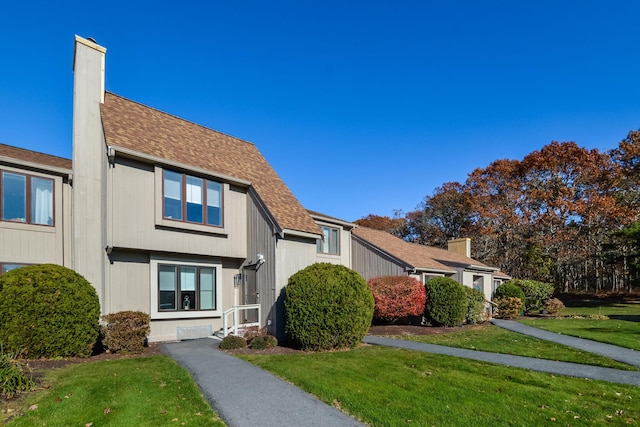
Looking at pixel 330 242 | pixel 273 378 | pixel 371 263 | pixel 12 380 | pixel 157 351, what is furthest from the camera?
pixel 371 263

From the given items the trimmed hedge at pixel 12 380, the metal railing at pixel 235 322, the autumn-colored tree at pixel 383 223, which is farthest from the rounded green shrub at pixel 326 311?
the autumn-colored tree at pixel 383 223

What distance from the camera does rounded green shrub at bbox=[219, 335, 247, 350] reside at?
11641 mm

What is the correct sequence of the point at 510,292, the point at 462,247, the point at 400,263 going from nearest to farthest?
the point at 400,263
the point at 510,292
the point at 462,247

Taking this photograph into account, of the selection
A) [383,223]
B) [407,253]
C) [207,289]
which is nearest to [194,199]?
[207,289]

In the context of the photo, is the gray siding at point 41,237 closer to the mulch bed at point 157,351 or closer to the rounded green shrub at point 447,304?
the mulch bed at point 157,351

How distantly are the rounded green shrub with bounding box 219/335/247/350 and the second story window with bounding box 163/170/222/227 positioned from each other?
14.0 ft

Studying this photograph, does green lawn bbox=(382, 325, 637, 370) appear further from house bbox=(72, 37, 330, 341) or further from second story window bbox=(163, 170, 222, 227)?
second story window bbox=(163, 170, 222, 227)

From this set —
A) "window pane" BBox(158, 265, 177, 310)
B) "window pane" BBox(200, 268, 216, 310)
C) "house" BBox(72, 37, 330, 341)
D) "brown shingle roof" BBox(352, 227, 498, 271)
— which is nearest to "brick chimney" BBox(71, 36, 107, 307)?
"house" BBox(72, 37, 330, 341)

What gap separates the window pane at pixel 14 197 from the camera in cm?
1193

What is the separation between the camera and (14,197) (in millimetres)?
12094

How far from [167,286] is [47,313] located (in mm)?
4004

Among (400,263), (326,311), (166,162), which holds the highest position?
(166,162)

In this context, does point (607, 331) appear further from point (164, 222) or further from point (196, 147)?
point (196, 147)

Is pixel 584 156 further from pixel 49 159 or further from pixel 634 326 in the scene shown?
pixel 49 159
